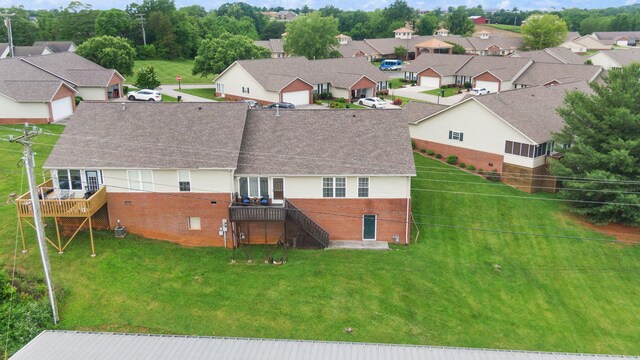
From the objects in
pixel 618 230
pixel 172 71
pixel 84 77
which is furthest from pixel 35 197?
pixel 172 71

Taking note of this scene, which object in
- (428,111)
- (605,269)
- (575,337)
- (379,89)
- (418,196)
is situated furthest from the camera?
(379,89)

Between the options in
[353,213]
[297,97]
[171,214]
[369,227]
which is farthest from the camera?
[297,97]

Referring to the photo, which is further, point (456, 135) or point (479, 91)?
point (479, 91)

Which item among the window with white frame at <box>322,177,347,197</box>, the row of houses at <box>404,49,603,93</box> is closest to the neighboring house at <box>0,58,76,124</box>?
the window with white frame at <box>322,177,347,197</box>

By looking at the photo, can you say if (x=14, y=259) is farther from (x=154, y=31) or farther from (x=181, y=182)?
(x=154, y=31)

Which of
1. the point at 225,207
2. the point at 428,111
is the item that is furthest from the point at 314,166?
the point at 428,111

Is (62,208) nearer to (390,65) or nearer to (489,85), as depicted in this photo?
(489,85)

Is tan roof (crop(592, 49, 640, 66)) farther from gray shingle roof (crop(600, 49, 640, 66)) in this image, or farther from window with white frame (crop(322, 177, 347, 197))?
window with white frame (crop(322, 177, 347, 197))

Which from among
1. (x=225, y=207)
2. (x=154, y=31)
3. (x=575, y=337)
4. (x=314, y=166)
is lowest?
(x=575, y=337)
